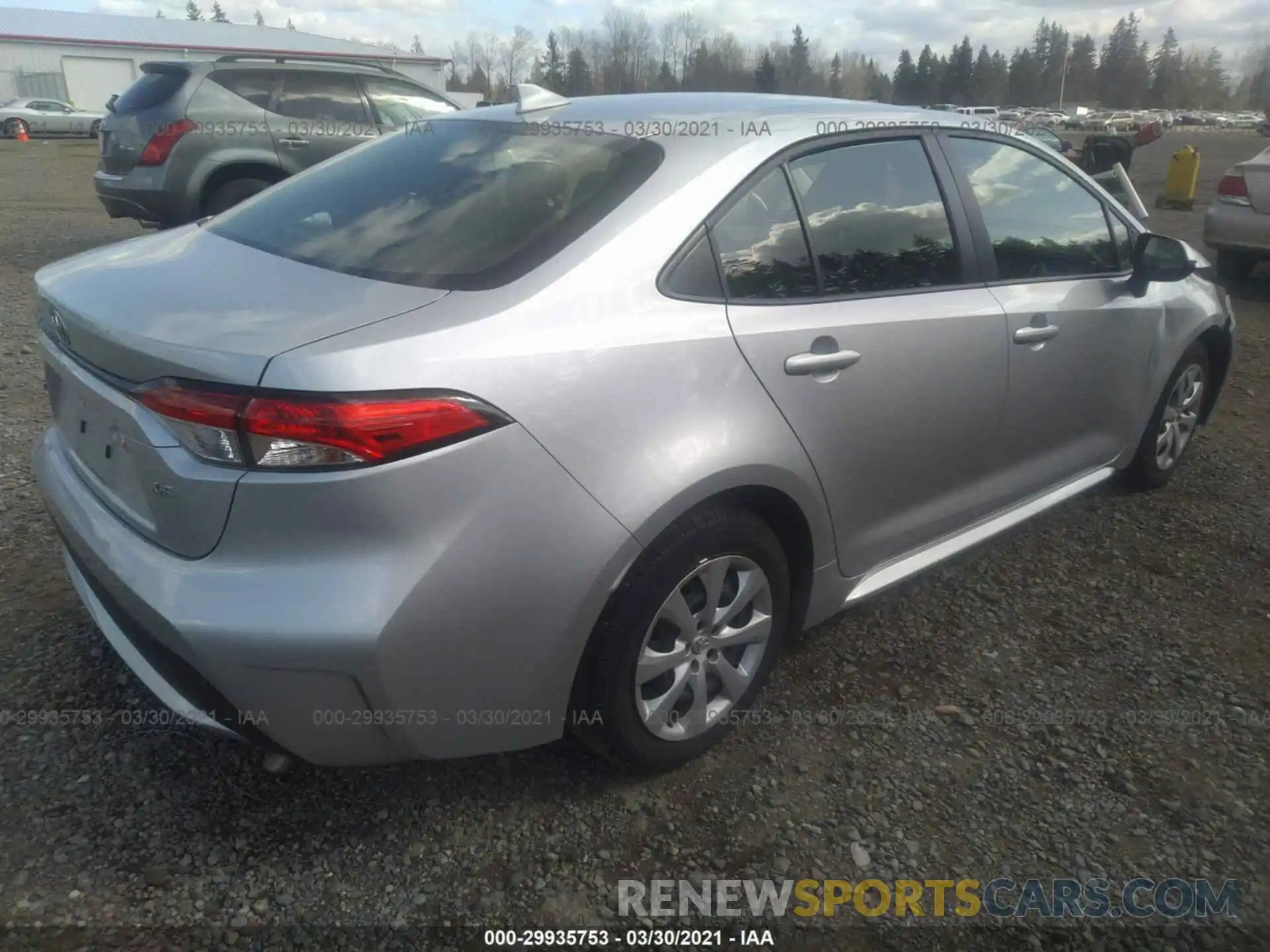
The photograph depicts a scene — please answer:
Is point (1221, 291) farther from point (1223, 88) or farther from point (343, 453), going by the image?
point (1223, 88)

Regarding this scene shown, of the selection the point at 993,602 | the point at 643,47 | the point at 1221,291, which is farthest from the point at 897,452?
the point at 643,47

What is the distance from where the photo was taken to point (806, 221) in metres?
2.46

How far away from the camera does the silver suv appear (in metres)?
7.48

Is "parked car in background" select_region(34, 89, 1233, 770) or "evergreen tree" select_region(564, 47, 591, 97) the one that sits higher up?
"parked car in background" select_region(34, 89, 1233, 770)

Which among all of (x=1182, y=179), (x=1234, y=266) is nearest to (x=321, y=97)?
(x=1234, y=266)

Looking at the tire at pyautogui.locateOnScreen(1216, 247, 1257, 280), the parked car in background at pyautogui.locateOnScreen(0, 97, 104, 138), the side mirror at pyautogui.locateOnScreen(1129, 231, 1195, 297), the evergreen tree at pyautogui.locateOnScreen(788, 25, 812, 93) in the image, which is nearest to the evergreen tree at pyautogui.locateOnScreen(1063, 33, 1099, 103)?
the evergreen tree at pyautogui.locateOnScreen(788, 25, 812, 93)

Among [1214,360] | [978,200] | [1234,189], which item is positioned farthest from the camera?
[1234,189]

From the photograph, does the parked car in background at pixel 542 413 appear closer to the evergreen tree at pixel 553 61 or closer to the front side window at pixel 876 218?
the front side window at pixel 876 218

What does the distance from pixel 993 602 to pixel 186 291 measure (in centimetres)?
271

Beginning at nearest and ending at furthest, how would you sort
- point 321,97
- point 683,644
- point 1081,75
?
point 683,644, point 321,97, point 1081,75

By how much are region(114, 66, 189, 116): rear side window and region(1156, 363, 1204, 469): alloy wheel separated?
299 inches

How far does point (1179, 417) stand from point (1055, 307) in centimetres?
149

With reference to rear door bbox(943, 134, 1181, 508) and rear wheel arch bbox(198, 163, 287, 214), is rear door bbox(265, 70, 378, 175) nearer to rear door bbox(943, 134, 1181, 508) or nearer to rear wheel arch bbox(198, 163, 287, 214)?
rear wheel arch bbox(198, 163, 287, 214)

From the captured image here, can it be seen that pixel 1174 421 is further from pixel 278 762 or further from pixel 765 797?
pixel 278 762
